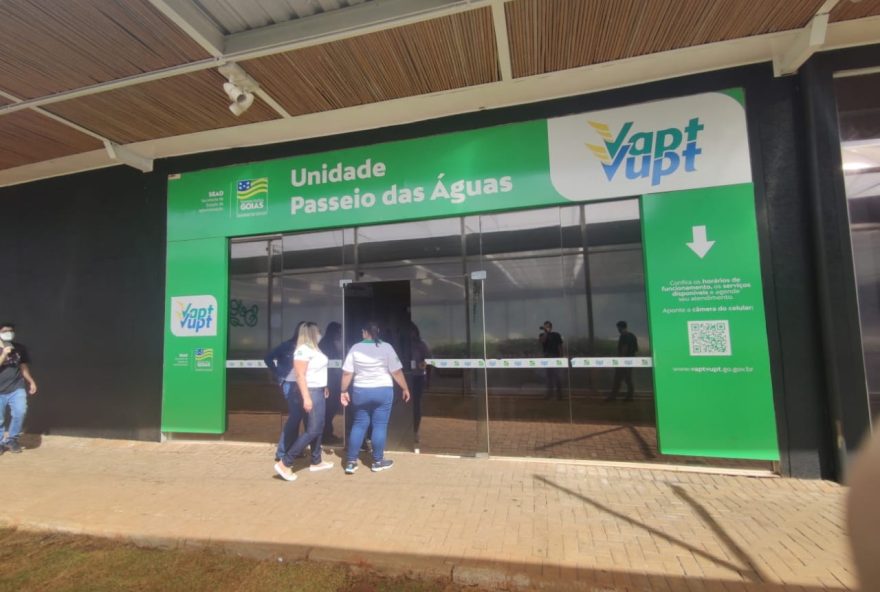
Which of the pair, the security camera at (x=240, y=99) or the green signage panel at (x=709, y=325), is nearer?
the green signage panel at (x=709, y=325)

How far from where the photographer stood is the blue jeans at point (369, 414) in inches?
197

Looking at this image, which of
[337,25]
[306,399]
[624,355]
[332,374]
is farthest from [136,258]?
Result: [624,355]

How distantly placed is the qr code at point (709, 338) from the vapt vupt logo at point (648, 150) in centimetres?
167

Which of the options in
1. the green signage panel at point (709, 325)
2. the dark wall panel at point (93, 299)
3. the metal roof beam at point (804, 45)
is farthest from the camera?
the dark wall panel at point (93, 299)

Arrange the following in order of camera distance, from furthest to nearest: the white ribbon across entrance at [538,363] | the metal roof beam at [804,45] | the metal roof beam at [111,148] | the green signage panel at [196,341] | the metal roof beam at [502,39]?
the green signage panel at [196,341]
the metal roof beam at [111,148]
the white ribbon across entrance at [538,363]
the metal roof beam at [804,45]
the metal roof beam at [502,39]

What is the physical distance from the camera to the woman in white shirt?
4.81 metres

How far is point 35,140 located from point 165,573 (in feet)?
21.1

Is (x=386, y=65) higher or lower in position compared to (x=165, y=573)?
higher

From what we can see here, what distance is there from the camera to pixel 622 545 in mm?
3312

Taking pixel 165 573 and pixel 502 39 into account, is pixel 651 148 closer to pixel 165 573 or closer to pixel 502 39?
pixel 502 39

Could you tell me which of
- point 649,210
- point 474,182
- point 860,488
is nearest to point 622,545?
point 860,488

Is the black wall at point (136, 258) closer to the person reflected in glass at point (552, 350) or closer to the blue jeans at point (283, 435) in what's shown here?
the person reflected in glass at point (552, 350)

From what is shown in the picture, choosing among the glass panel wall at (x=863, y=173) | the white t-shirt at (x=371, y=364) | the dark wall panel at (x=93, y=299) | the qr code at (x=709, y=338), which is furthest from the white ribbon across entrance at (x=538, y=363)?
the dark wall panel at (x=93, y=299)

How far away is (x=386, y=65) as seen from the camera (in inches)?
189
